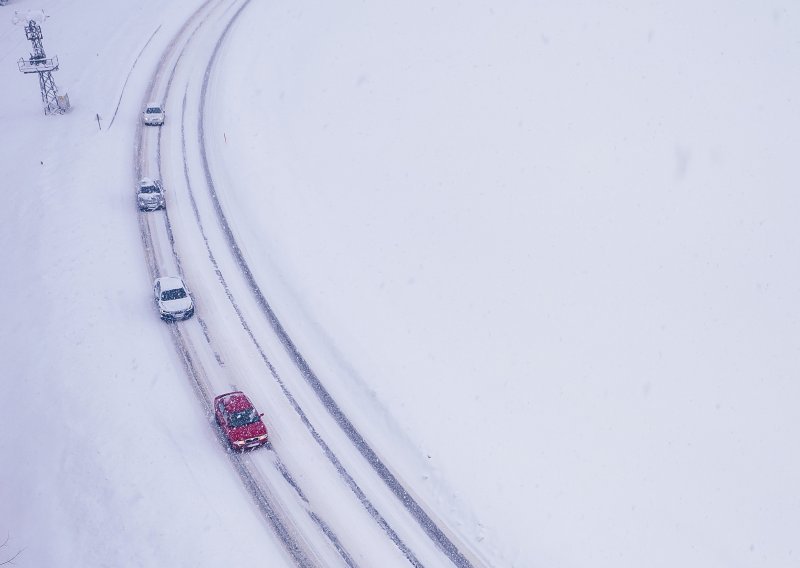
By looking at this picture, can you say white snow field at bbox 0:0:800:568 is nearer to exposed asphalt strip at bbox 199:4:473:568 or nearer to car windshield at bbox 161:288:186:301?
exposed asphalt strip at bbox 199:4:473:568

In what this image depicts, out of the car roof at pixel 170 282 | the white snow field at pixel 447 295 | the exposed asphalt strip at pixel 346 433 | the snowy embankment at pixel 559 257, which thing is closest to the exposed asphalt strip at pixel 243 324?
the white snow field at pixel 447 295

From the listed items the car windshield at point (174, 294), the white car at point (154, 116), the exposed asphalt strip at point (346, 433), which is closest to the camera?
the exposed asphalt strip at point (346, 433)

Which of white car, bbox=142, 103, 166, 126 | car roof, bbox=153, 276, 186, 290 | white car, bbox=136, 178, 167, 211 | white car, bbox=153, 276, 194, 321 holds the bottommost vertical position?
white car, bbox=153, 276, 194, 321

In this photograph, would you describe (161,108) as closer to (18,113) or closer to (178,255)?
(18,113)

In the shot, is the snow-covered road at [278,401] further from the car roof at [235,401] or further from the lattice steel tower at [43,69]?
the lattice steel tower at [43,69]

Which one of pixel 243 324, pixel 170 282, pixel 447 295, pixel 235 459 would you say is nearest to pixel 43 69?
pixel 170 282

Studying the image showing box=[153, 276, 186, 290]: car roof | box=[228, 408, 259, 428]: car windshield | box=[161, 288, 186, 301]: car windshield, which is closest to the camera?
box=[228, 408, 259, 428]: car windshield

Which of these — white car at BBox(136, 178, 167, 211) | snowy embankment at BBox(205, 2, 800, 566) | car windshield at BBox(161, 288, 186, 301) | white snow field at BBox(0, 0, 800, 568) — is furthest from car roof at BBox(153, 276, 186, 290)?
white car at BBox(136, 178, 167, 211)
